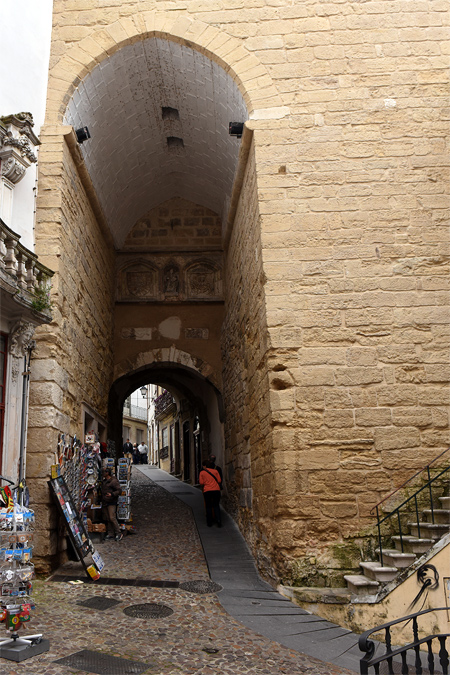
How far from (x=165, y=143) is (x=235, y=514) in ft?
20.3

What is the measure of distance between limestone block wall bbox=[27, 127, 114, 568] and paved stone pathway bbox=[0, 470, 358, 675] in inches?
34.9

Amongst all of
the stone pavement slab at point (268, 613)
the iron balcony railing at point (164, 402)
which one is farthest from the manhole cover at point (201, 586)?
the iron balcony railing at point (164, 402)

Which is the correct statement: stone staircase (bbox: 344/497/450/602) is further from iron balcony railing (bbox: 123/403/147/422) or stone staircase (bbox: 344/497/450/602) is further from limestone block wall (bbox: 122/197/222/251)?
iron balcony railing (bbox: 123/403/147/422)

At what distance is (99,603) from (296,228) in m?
4.11

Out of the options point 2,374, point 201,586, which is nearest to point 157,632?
point 201,586

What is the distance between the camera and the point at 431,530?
4.88 meters

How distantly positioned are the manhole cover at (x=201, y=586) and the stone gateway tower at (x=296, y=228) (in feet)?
2.02

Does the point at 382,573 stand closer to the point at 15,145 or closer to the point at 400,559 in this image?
the point at 400,559

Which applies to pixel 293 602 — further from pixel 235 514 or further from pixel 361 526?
pixel 235 514

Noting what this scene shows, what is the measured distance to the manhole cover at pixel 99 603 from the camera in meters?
4.57

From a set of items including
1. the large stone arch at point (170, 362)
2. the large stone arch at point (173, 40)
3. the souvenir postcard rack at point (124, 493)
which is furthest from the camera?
the large stone arch at point (170, 362)

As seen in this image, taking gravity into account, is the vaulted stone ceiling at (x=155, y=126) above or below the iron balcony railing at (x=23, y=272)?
above

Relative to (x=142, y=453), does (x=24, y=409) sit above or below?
above

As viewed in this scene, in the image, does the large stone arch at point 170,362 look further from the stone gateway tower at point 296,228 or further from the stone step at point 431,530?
the stone step at point 431,530
